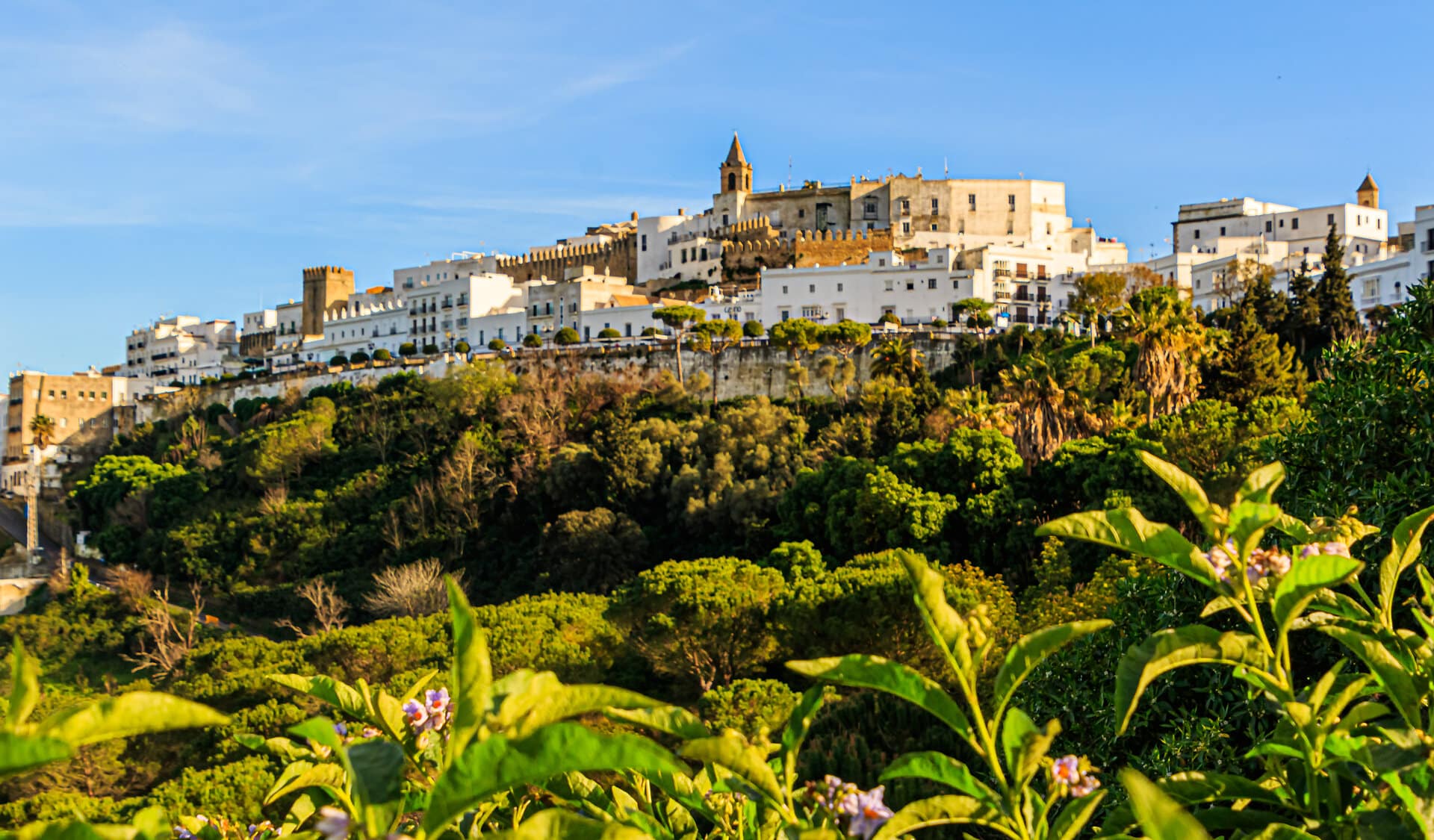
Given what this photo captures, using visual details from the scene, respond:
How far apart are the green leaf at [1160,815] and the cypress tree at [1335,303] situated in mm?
39611

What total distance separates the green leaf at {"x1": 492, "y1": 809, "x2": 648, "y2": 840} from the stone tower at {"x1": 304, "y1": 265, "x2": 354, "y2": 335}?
286 ft

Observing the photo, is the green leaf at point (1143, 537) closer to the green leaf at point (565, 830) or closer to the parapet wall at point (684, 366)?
the green leaf at point (565, 830)

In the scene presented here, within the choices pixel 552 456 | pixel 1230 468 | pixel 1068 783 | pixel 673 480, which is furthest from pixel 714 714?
pixel 552 456

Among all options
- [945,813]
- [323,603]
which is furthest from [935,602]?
[323,603]

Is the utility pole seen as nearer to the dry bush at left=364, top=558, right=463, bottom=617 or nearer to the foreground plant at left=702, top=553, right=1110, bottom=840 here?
the dry bush at left=364, top=558, right=463, bottom=617

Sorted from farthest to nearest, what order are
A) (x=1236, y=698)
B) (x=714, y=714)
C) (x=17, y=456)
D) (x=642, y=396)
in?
(x=17, y=456) → (x=642, y=396) → (x=714, y=714) → (x=1236, y=698)

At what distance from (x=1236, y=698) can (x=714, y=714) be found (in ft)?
44.0

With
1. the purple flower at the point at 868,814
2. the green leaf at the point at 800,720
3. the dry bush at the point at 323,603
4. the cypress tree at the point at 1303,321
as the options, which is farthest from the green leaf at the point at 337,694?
the cypress tree at the point at 1303,321

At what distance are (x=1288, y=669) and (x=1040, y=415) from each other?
2827cm

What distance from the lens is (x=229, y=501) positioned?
171 ft

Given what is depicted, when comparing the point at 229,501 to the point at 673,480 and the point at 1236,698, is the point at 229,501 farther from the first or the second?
the point at 1236,698

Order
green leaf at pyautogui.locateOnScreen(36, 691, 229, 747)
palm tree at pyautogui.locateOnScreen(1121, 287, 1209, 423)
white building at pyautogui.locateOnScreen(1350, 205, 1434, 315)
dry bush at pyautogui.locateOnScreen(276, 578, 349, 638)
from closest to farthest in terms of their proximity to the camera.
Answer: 1. green leaf at pyautogui.locateOnScreen(36, 691, 229, 747)
2. palm tree at pyautogui.locateOnScreen(1121, 287, 1209, 423)
3. dry bush at pyautogui.locateOnScreen(276, 578, 349, 638)
4. white building at pyautogui.locateOnScreen(1350, 205, 1434, 315)

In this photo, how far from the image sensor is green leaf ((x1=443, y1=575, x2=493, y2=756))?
2.64 meters

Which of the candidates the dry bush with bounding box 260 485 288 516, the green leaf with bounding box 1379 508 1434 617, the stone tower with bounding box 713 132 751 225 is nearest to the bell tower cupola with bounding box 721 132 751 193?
the stone tower with bounding box 713 132 751 225
